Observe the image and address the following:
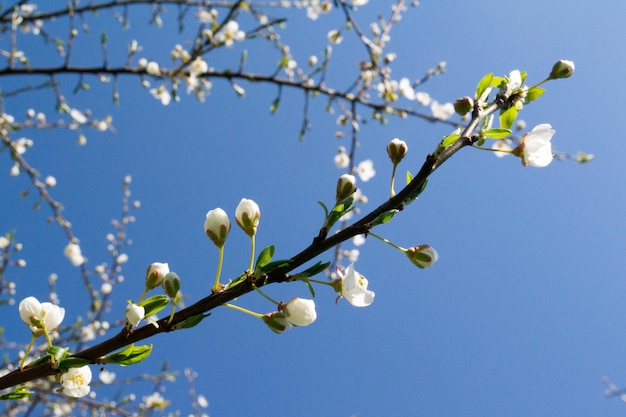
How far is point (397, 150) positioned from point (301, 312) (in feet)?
1.53

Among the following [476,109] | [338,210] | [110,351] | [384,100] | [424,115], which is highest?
[384,100]

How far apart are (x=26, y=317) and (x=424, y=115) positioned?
128 inches

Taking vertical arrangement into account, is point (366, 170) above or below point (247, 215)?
Result: above

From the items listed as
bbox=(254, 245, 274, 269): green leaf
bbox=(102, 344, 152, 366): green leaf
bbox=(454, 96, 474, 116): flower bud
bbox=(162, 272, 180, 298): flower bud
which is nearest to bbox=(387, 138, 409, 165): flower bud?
bbox=(454, 96, 474, 116): flower bud

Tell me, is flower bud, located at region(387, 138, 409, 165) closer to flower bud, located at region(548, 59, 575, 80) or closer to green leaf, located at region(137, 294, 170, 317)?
flower bud, located at region(548, 59, 575, 80)

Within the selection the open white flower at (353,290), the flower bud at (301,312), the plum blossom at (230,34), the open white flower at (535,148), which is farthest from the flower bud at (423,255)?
the plum blossom at (230,34)

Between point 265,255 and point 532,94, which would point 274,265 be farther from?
point 532,94

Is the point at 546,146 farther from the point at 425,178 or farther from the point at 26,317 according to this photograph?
the point at 26,317

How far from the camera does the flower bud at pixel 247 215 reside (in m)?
1.13

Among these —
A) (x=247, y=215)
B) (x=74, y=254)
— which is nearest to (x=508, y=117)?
(x=247, y=215)

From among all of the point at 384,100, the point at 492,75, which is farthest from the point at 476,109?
the point at 384,100

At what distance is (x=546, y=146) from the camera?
129 centimetres

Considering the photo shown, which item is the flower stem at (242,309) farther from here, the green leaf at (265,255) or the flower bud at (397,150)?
the flower bud at (397,150)

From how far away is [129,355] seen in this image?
0.99 meters
